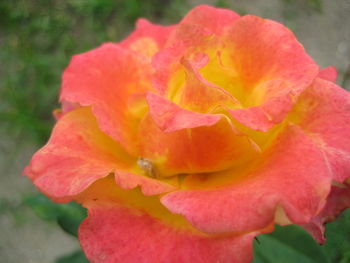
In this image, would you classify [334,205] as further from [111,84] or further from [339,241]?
[339,241]

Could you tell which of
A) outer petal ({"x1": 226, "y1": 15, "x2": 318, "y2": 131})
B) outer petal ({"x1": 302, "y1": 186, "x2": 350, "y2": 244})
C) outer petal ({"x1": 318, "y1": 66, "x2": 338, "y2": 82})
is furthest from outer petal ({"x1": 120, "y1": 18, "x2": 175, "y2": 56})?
outer petal ({"x1": 302, "y1": 186, "x2": 350, "y2": 244})

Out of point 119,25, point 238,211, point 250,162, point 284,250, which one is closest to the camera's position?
point 238,211

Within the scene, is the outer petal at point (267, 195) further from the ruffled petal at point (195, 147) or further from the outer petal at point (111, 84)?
the outer petal at point (111, 84)

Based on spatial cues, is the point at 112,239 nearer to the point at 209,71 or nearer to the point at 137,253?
the point at 137,253

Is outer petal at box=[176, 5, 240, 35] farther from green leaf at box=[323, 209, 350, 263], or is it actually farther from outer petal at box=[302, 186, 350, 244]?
green leaf at box=[323, 209, 350, 263]

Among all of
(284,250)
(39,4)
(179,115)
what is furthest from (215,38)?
(39,4)

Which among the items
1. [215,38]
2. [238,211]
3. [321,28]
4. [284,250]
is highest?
[215,38]
